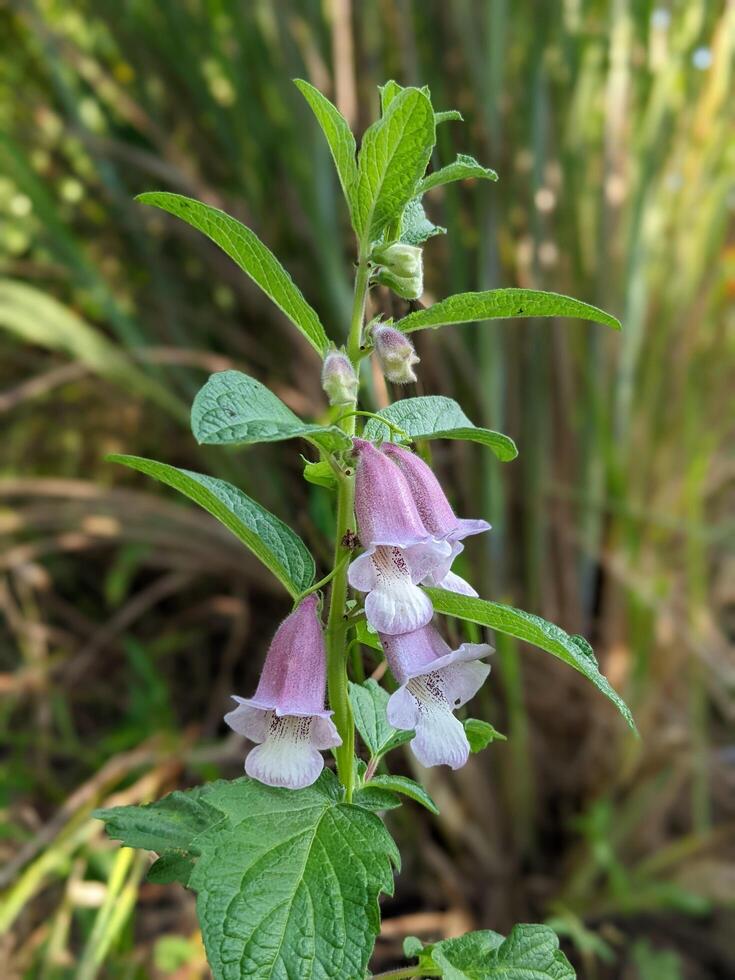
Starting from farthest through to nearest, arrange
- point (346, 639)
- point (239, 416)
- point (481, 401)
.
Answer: point (481, 401), point (346, 639), point (239, 416)

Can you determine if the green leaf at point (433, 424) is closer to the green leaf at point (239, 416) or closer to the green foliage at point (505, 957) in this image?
the green leaf at point (239, 416)

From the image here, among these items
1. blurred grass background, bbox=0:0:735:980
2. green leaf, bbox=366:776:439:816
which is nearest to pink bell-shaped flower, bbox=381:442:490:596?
green leaf, bbox=366:776:439:816

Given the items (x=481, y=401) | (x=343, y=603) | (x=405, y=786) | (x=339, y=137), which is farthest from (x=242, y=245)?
(x=481, y=401)

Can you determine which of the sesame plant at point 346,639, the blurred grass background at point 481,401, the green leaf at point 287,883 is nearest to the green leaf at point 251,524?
the sesame plant at point 346,639

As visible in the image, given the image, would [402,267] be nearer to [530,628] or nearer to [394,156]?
[394,156]

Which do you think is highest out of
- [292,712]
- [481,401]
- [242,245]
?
[481,401]

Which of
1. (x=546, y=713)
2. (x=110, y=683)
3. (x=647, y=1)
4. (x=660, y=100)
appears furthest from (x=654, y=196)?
(x=110, y=683)

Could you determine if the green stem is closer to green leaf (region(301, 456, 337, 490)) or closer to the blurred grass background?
green leaf (region(301, 456, 337, 490))
